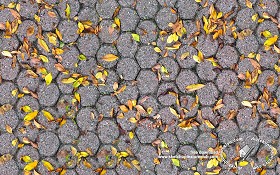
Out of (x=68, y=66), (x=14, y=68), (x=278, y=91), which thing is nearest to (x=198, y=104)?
(x=278, y=91)

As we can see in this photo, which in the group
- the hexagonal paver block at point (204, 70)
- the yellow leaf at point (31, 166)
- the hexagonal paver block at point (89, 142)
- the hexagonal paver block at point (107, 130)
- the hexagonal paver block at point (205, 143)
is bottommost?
the yellow leaf at point (31, 166)

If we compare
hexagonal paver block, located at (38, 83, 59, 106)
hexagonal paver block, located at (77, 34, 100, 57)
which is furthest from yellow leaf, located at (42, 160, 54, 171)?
hexagonal paver block, located at (77, 34, 100, 57)

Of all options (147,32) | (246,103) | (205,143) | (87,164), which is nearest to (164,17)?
(147,32)

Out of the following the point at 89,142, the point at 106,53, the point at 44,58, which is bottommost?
the point at 89,142

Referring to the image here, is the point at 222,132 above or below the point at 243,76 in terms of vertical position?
below

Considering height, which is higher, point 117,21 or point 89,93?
point 117,21

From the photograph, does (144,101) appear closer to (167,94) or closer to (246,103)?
(167,94)

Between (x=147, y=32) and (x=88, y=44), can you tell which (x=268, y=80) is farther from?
(x=88, y=44)

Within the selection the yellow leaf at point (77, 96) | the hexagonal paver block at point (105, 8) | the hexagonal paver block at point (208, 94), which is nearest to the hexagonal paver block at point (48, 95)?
the yellow leaf at point (77, 96)

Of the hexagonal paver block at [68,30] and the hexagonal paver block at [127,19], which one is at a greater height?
the hexagonal paver block at [127,19]

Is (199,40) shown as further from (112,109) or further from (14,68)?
(14,68)

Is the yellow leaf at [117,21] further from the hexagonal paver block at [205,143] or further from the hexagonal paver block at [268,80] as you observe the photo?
the hexagonal paver block at [268,80]

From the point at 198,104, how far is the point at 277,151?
79 centimetres

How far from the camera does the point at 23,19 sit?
4.06 metres
